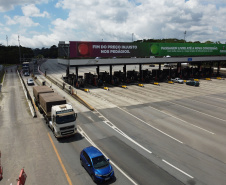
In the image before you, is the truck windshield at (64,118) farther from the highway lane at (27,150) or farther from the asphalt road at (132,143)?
the highway lane at (27,150)

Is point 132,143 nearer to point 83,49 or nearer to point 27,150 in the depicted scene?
point 27,150

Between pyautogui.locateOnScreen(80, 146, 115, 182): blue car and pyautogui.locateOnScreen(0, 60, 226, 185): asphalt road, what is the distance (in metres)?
0.66

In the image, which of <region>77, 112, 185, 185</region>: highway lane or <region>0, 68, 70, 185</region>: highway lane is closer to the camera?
<region>77, 112, 185, 185</region>: highway lane

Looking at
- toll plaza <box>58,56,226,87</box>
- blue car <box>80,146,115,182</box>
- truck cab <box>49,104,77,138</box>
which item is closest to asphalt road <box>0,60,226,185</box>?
blue car <box>80,146,115,182</box>

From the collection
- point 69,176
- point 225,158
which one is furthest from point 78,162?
point 225,158

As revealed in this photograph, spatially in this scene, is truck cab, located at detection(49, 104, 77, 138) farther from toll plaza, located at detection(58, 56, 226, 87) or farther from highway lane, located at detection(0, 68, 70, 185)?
toll plaza, located at detection(58, 56, 226, 87)

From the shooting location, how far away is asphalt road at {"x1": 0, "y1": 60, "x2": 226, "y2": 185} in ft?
47.8

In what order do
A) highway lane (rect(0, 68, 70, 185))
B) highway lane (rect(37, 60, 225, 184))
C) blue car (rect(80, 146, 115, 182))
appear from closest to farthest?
1. blue car (rect(80, 146, 115, 182))
2. highway lane (rect(0, 68, 70, 185))
3. highway lane (rect(37, 60, 225, 184))

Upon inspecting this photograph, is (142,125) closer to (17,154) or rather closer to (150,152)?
(150,152)

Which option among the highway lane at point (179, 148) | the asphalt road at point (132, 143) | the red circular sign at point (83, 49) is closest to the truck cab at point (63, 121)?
the asphalt road at point (132, 143)

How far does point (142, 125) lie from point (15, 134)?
1514 centimetres

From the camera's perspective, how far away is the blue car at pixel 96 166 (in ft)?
43.4

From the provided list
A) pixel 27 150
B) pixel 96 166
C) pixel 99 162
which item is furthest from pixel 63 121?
pixel 96 166

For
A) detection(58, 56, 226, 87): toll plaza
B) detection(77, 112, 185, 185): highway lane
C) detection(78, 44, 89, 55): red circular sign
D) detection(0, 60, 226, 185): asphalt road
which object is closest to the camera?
detection(77, 112, 185, 185): highway lane
